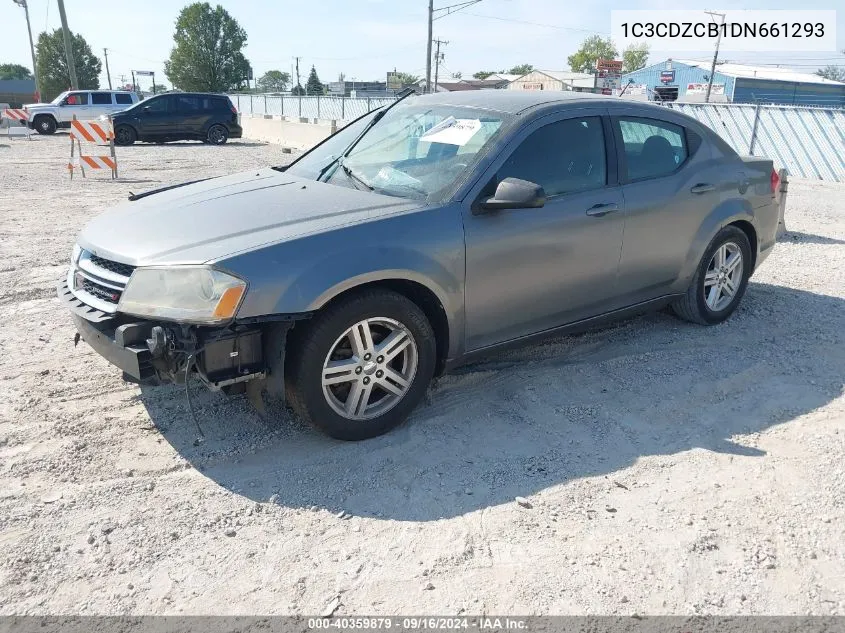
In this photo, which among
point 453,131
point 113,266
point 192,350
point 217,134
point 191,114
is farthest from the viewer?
point 217,134

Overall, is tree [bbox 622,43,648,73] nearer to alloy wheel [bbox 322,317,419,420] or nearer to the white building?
the white building

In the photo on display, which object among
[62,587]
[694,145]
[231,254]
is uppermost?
[694,145]

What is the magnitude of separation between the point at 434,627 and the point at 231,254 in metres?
1.80

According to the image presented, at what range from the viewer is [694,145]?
495cm

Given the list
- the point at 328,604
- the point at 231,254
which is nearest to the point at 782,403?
the point at 328,604

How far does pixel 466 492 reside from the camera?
125 inches

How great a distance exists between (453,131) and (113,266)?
6.77ft

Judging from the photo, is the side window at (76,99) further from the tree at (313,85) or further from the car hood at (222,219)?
the tree at (313,85)

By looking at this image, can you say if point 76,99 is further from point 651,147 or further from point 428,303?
point 428,303

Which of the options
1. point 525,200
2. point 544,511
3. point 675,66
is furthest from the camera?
point 675,66

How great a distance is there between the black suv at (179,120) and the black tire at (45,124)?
6525 millimetres

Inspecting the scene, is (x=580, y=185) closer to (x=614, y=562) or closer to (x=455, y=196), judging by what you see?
(x=455, y=196)

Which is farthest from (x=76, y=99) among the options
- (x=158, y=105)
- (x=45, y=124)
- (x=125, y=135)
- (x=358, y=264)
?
(x=358, y=264)

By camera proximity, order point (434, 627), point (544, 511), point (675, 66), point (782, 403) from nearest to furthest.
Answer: point (434, 627)
point (544, 511)
point (782, 403)
point (675, 66)
